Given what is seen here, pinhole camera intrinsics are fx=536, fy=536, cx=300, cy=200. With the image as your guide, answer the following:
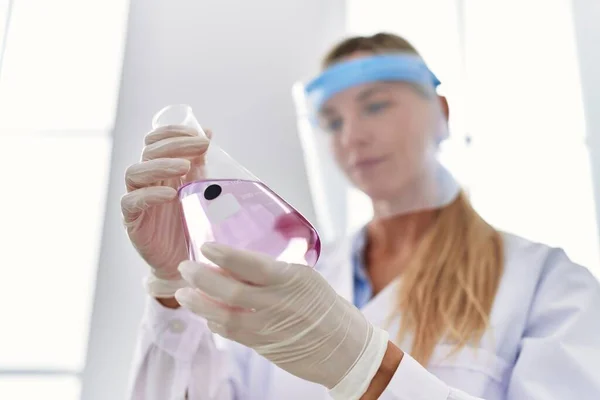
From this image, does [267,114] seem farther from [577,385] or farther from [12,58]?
[577,385]

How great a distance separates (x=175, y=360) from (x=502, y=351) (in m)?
0.49

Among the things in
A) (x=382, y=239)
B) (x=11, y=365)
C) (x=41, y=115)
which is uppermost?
(x=41, y=115)

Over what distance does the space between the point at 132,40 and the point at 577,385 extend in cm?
91

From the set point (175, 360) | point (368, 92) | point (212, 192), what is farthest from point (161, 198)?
point (368, 92)

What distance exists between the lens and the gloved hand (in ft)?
2.02

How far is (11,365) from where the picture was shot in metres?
0.90

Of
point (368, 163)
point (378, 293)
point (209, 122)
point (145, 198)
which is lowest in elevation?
point (378, 293)

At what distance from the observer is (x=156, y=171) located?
617mm

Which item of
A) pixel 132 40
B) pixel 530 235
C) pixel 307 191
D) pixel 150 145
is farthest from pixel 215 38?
pixel 530 235

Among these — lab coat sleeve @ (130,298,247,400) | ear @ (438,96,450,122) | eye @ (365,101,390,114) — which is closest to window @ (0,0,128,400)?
lab coat sleeve @ (130,298,247,400)

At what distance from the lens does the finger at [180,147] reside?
611 millimetres

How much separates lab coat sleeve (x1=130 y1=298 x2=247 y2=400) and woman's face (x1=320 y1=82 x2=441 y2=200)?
0.38m

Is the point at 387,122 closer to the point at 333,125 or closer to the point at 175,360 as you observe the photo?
the point at 333,125

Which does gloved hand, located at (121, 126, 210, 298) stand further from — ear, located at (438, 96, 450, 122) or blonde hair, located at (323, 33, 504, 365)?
ear, located at (438, 96, 450, 122)
